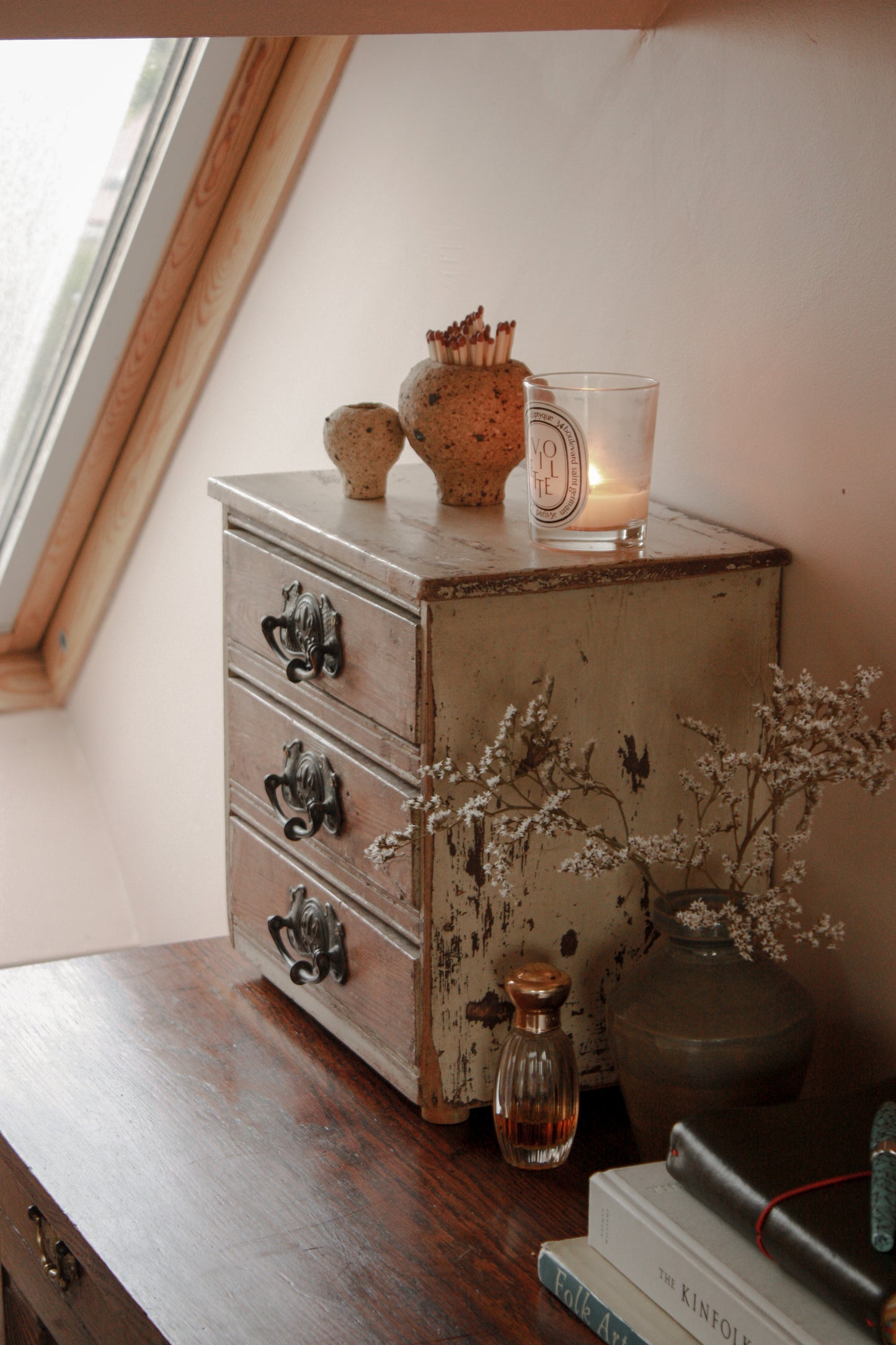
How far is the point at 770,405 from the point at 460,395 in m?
0.23

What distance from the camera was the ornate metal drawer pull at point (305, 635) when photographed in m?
1.10

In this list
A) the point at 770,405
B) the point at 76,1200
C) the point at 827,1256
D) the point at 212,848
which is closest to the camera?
the point at 827,1256

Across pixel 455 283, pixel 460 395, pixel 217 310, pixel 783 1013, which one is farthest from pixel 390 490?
pixel 217 310

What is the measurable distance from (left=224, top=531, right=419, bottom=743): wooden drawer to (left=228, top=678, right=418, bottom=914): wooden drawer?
39 millimetres

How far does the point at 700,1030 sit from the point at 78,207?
1.52m

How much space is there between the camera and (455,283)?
151 cm

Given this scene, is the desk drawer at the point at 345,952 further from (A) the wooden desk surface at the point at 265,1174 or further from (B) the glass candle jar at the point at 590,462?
(B) the glass candle jar at the point at 590,462

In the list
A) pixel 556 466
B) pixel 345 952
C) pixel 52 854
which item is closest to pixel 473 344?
pixel 556 466

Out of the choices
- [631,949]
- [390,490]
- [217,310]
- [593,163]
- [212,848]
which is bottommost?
[212,848]

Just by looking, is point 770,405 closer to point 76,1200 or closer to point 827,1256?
point 827,1256

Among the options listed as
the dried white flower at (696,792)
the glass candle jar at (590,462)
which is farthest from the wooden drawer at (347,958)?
the glass candle jar at (590,462)

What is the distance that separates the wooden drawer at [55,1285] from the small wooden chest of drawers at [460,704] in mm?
251

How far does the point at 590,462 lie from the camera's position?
40.6 inches

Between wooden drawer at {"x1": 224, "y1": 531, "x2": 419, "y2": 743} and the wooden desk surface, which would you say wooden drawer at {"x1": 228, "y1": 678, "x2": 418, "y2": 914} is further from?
the wooden desk surface
